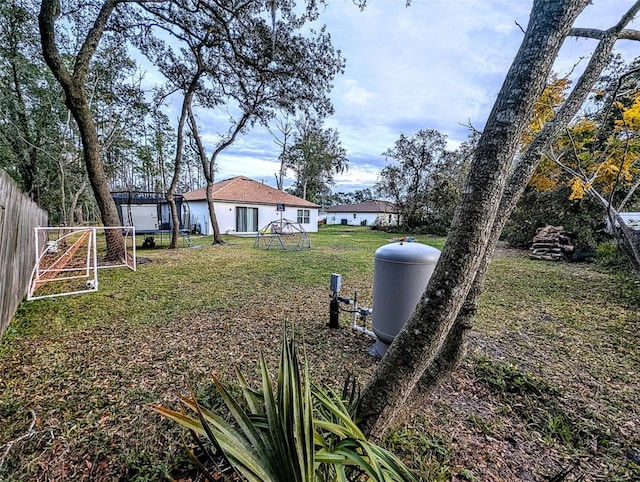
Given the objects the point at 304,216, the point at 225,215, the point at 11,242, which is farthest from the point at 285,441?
the point at 304,216

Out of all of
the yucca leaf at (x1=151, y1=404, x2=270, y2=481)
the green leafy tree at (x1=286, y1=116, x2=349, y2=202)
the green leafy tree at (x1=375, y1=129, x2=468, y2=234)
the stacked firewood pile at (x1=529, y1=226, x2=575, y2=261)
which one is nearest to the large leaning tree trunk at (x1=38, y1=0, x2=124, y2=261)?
the yucca leaf at (x1=151, y1=404, x2=270, y2=481)

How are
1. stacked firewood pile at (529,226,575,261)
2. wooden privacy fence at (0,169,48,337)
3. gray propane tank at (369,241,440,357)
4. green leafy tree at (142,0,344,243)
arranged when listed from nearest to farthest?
1. gray propane tank at (369,241,440,357)
2. wooden privacy fence at (0,169,48,337)
3. green leafy tree at (142,0,344,243)
4. stacked firewood pile at (529,226,575,261)

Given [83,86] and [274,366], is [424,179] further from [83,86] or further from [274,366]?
[274,366]

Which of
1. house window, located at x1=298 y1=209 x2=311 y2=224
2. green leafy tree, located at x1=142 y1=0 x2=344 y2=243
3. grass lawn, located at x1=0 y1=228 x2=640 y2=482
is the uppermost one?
green leafy tree, located at x1=142 y1=0 x2=344 y2=243

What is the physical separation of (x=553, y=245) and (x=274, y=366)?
11.7 meters

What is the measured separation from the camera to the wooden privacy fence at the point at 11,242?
116 inches

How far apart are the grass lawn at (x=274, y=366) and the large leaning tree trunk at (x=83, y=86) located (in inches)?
98.6

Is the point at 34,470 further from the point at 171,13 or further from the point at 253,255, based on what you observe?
the point at 171,13

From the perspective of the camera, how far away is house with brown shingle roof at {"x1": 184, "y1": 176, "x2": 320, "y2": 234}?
18266mm

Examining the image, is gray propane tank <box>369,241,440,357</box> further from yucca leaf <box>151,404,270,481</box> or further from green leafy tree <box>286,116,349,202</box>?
green leafy tree <box>286,116,349,202</box>

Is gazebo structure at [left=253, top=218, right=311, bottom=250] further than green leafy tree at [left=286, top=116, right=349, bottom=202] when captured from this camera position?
No

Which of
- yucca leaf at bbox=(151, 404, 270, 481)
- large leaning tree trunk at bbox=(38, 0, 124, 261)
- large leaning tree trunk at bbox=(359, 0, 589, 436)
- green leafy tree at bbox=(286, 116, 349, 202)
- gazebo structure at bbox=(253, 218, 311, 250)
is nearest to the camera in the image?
yucca leaf at bbox=(151, 404, 270, 481)

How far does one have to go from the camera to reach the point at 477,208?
1.40 meters

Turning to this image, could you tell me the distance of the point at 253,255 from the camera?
407 inches
